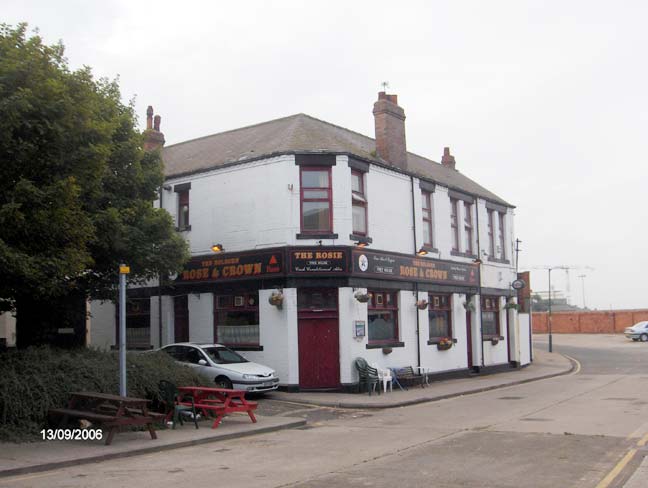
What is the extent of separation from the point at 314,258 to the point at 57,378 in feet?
31.2

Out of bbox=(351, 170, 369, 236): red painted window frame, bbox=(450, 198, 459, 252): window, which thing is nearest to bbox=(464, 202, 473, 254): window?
bbox=(450, 198, 459, 252): window

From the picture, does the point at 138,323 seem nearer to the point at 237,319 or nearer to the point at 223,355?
the point at 237,319

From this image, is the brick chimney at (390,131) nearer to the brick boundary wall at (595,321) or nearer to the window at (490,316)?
the window at (490,316)

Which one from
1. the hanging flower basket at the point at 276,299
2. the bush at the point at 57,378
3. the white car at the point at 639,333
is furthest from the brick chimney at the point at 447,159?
the white car at the point at 639,333

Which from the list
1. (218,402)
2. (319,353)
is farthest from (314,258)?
(218,402)

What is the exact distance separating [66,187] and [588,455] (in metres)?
9.59

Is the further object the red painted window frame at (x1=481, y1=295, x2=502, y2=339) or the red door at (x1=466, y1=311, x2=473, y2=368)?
the red painted window frame at (x1=481, y1=295, x2=502, y2=339)

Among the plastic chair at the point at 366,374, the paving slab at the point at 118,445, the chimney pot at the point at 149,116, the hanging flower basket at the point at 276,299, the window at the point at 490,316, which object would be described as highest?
the chimney pot at the point at 149,116

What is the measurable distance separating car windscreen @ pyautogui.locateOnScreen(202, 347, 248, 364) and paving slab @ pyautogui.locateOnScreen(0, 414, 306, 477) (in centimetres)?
478

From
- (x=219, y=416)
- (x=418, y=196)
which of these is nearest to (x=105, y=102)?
(x=219, y=416)

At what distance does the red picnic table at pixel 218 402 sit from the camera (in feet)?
48.1

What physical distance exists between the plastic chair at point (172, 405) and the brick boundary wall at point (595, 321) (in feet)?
198

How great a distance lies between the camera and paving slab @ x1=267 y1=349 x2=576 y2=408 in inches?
766

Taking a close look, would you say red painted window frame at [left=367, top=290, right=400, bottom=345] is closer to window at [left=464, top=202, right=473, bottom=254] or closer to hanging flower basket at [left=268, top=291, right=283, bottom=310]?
hanging flower basket at [left=268, top=291, right=283, bottom=310]
